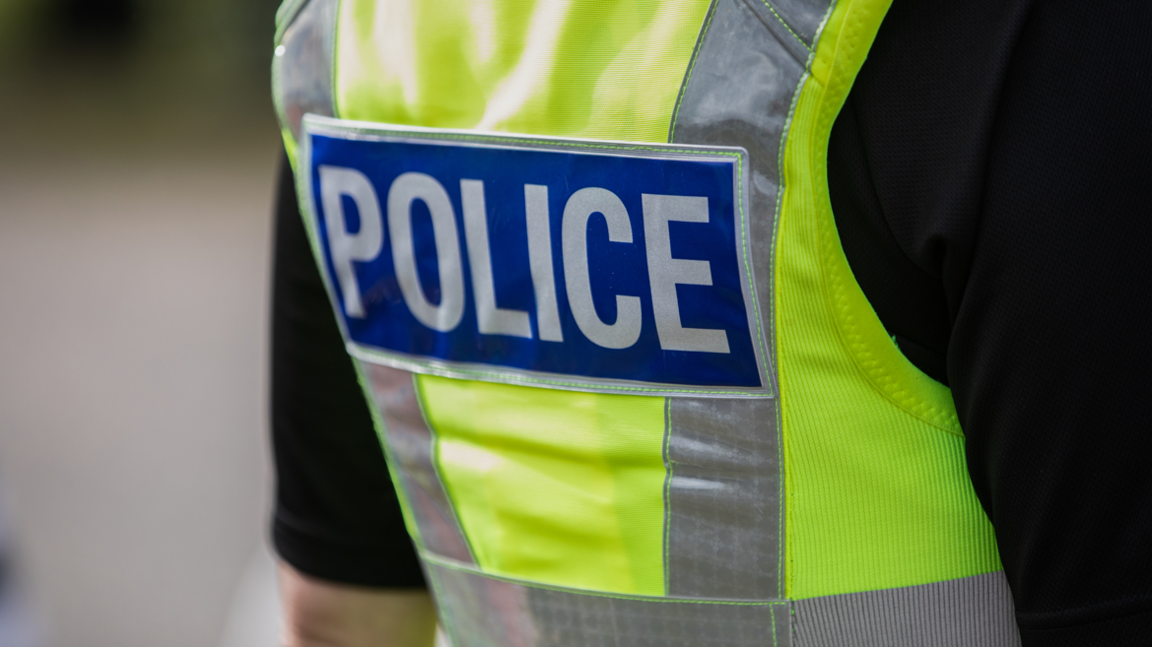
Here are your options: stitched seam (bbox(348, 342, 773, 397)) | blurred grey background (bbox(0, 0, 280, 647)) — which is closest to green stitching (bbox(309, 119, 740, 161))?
stitched seam (bbox(348, 342, 773, 397))

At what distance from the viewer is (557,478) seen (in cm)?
77

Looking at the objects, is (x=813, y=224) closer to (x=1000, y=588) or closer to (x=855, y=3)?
(x=855, y=3)

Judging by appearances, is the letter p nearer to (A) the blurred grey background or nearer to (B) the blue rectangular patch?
(B) the blue rectangular patch

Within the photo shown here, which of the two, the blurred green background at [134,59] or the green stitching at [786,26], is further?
the blurred green background at [134,59]

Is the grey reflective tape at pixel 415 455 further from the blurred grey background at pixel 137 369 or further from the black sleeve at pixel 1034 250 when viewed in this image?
the blurred grey background at pixel 137 369

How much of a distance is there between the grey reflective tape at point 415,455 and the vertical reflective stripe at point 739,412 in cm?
20

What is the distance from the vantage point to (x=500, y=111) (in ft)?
2.37

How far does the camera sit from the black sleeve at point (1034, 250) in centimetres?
55

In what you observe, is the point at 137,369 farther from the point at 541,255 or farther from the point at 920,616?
the point at 920,616

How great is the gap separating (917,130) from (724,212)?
121 mm

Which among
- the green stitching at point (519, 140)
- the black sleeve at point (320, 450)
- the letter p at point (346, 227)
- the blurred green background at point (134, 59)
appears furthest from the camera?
the blurred green background at point (134, 59)

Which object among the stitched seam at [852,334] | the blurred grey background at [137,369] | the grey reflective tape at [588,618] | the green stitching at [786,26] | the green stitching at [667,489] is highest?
the green stitching at [786,26]

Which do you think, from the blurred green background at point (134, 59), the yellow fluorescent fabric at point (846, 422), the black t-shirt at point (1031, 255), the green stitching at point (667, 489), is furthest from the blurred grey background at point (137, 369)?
the black t-shirt at point (1031, 255)

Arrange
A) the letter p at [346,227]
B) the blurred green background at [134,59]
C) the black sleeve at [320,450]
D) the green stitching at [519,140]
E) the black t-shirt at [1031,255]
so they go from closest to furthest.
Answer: the black t-shirt at [1031,255], the green stitching at [519,140], the letter p at [346,227], the black sleeve at [320,450], the blurred green background at [134,59]
